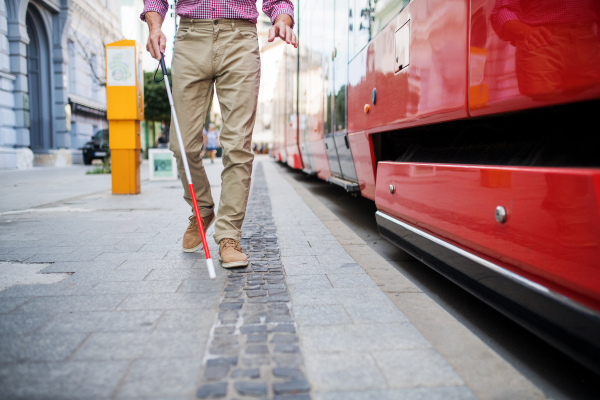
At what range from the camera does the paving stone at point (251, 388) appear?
138 centimetres

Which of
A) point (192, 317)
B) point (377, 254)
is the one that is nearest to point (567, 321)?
point (192, 317)

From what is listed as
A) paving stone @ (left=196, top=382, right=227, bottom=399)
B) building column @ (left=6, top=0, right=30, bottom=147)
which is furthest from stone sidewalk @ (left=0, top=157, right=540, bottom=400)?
building column @ (left=6, top=0, right=30, bottom=147)

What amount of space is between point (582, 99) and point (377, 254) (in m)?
2.08

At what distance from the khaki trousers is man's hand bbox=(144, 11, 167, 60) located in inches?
3.8

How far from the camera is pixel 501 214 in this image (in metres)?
1.73

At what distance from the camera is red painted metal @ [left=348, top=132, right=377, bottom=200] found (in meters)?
3.65

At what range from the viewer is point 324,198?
23.9 ft

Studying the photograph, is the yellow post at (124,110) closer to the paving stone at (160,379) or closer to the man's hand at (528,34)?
the paving stone at (160,379)

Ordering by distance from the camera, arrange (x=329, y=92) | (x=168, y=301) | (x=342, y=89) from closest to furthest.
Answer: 1. (x=168, y=301)
2. (x=342, y=89)
3. (x=329, y=92)

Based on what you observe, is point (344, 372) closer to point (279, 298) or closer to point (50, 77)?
point (279, 298)

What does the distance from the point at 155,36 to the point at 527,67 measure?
2.10 m

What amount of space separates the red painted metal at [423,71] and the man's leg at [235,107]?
886mm

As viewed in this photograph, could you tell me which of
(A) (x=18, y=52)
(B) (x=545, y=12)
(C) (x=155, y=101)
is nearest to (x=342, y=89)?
(B) (x=545, y=12)

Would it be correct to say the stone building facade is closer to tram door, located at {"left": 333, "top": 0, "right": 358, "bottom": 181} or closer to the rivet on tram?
tram door, located at {"left": 333, "top": 0, "right": 358, "bottom": 181}
